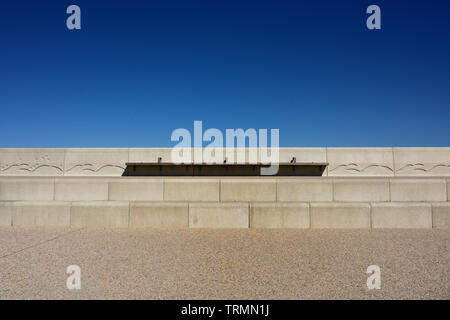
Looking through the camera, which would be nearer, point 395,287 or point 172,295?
point 172,295

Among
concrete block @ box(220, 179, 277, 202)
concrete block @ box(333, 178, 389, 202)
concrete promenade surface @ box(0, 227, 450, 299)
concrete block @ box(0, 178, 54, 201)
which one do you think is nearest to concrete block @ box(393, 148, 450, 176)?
concrete block @ box(333, 178, 389, 202)

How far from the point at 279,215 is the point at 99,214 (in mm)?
5174

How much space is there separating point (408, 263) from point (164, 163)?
11.6 m

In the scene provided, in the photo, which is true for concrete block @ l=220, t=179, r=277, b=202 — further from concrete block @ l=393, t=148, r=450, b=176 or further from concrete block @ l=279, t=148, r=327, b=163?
concrete block @ l=393, t=148, r=450, b=176

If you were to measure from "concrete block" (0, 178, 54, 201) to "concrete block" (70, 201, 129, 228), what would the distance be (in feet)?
3.79

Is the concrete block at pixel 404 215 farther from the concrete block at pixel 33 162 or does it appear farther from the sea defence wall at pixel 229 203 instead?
the concrete block at pixel 33 162

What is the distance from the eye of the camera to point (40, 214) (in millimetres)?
7727

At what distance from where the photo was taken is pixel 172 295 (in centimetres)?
343

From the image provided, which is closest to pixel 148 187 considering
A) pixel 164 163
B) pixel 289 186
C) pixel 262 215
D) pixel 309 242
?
pixel 262 215

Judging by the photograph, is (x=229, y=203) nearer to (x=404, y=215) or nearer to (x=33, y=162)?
(x=404, y=215)

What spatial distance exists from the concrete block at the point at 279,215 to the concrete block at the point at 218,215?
27 cm

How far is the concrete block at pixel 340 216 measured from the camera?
7320 mm
